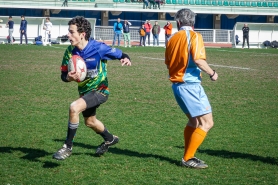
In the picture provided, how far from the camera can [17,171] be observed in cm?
588

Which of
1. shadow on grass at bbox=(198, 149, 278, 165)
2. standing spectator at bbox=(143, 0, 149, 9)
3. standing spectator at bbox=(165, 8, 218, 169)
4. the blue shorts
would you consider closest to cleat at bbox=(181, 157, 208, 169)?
standing spectator at bbox=(165, 8, 218, 169)

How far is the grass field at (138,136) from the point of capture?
5.80 meters

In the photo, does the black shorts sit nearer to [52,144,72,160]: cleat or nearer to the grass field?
[52,144,72,160]: cleat

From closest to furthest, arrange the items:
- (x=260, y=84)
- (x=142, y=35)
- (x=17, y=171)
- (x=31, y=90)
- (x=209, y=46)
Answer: (x=17, y=171) → (x=31, y=90) → (x=260, y=84) → (x=142, y=35) → (x=209, y=46)

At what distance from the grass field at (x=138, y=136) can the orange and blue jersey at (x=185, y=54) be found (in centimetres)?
116

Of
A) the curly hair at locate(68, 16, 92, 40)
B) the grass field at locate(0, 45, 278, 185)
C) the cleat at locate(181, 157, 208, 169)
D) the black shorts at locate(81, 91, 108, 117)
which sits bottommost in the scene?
the grass field at locate(0, 45, 278, 185)

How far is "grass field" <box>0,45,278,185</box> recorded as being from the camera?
5801 millimetres

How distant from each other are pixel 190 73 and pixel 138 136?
2.22 m

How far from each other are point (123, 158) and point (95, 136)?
1.54 metres

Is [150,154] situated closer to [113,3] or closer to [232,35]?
[232,35]

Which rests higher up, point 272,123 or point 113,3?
point 113,3

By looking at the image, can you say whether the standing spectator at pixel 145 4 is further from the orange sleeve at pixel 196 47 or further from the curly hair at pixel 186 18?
the orange sleeve at pixel 196 47

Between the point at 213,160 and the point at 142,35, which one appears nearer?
the point at 213,160

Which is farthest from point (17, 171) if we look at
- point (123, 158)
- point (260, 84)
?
point (260, 84)
